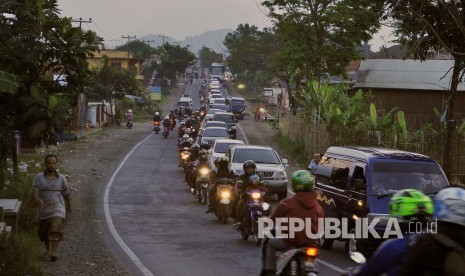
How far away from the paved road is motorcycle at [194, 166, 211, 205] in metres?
0.29

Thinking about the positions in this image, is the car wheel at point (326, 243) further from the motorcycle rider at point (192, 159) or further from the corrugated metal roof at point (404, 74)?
the corrugated metal roof at point (404, 74)

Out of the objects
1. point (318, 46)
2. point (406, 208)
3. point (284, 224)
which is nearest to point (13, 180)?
point (284, 224)

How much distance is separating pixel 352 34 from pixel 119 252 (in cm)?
3545

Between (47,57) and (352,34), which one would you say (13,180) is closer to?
(47,57)

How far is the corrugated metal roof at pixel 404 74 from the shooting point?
49.5m

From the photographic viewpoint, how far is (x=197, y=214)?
2278 cm

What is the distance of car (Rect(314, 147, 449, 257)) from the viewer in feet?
48.4

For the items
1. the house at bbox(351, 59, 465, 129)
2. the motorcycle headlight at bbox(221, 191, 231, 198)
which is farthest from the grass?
the motorcycle headlight at bbox(221, 191, 231, 198)

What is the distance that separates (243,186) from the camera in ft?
57.5

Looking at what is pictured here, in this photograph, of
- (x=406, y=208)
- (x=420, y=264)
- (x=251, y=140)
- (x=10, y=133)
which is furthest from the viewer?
(x=251, y=140)

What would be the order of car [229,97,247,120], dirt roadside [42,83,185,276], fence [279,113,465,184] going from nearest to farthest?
1. dirt roadside [42,83,185,276]
2. fence [279,113,465,184]
3. car [229,97,247,120]

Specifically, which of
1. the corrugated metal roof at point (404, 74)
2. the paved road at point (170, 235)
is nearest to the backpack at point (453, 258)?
the paved road at point (170, 235)

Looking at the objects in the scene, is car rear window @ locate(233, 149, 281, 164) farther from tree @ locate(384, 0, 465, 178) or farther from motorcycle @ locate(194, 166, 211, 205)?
tree @ locate(384, 0, 465, 178)

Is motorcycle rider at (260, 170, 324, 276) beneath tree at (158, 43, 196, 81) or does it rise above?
beneath
